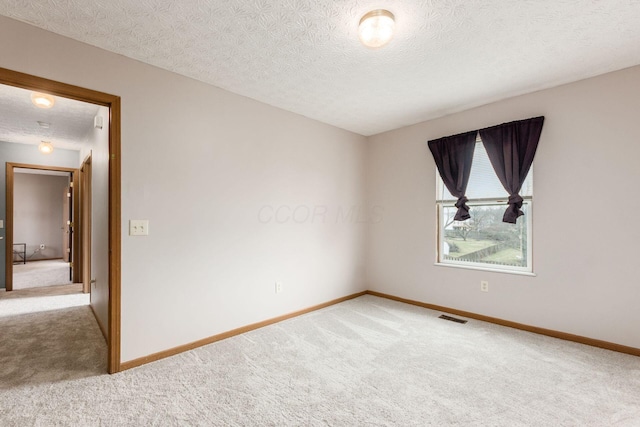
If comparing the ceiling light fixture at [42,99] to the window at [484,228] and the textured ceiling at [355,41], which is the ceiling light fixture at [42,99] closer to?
the textured ceiling at [355,41]

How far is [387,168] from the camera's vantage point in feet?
14.3

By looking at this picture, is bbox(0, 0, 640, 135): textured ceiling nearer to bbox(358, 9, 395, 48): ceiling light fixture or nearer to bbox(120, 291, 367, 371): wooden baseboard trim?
bbox(358, 9, 395, 48): ceiling light fixture

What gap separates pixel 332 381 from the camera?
2146 millimetres

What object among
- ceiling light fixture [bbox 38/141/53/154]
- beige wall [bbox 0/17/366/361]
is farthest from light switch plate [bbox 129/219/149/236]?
ceiling light fixture [bbox 38/141/53/154]

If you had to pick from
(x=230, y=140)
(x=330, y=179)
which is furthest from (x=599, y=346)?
(x=230, y=140)

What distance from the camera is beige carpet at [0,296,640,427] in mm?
1769

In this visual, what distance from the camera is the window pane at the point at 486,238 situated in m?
3.22

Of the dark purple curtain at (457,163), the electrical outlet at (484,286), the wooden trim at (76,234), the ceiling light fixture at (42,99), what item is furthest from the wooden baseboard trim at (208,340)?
the wooden trim at (76,234)

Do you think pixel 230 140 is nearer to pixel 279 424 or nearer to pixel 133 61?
pixel 133 61

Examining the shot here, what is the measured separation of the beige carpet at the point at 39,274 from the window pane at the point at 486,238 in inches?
266

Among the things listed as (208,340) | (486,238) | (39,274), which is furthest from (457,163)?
(39,274)

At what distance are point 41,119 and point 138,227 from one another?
279 centimetres

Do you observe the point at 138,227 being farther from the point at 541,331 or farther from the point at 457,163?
the point at 541,331

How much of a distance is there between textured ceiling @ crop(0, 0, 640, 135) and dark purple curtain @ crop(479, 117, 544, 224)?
380mm
